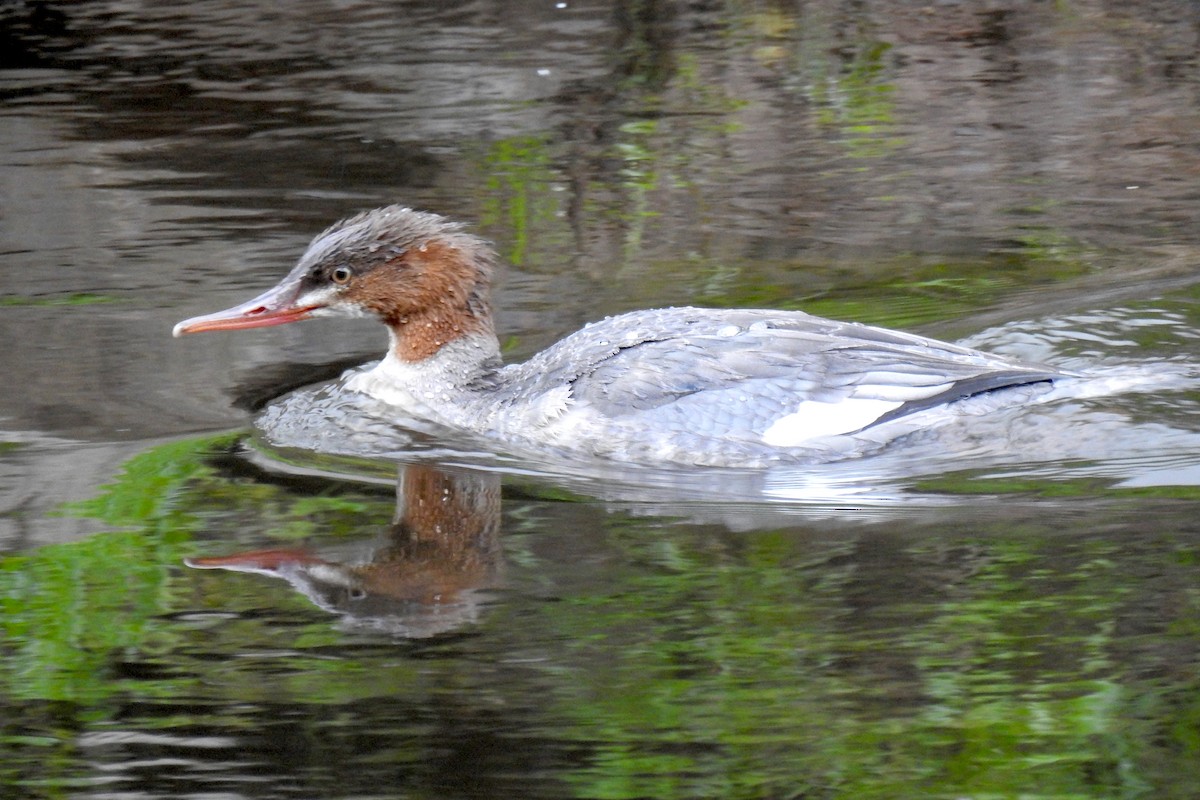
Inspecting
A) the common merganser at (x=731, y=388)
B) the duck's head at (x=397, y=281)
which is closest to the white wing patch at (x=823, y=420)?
the common merganser at (x=731, y=388)

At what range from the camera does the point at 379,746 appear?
365 centimetres

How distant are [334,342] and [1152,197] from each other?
4.16 meters

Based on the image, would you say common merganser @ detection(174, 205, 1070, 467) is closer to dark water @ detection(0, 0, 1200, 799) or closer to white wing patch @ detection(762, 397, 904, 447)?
white wing patch @ detection(762, 397, 904, 447)

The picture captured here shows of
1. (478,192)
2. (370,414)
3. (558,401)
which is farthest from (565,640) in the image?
(478,192)

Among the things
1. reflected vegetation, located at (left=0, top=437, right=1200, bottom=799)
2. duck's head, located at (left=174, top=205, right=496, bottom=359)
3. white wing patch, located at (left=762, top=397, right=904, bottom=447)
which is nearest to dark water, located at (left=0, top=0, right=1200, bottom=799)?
reflected vegetation, located at (left=0, top=437, right=1200, bottom=799)

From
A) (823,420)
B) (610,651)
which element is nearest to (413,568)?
(610,651)

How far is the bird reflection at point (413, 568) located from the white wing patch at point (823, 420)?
0.98 metres

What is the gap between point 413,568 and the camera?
15.3 ft

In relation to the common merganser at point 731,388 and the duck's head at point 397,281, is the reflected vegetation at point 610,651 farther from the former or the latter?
the duck's head at point 397,281

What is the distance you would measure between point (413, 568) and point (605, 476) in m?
1.00

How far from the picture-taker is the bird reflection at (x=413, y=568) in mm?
4328

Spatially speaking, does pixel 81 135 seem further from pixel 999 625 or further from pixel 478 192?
pixel 999 625

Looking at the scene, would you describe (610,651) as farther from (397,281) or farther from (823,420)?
(397,281)

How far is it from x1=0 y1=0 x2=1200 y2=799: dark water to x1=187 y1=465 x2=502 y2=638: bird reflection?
2 cm
